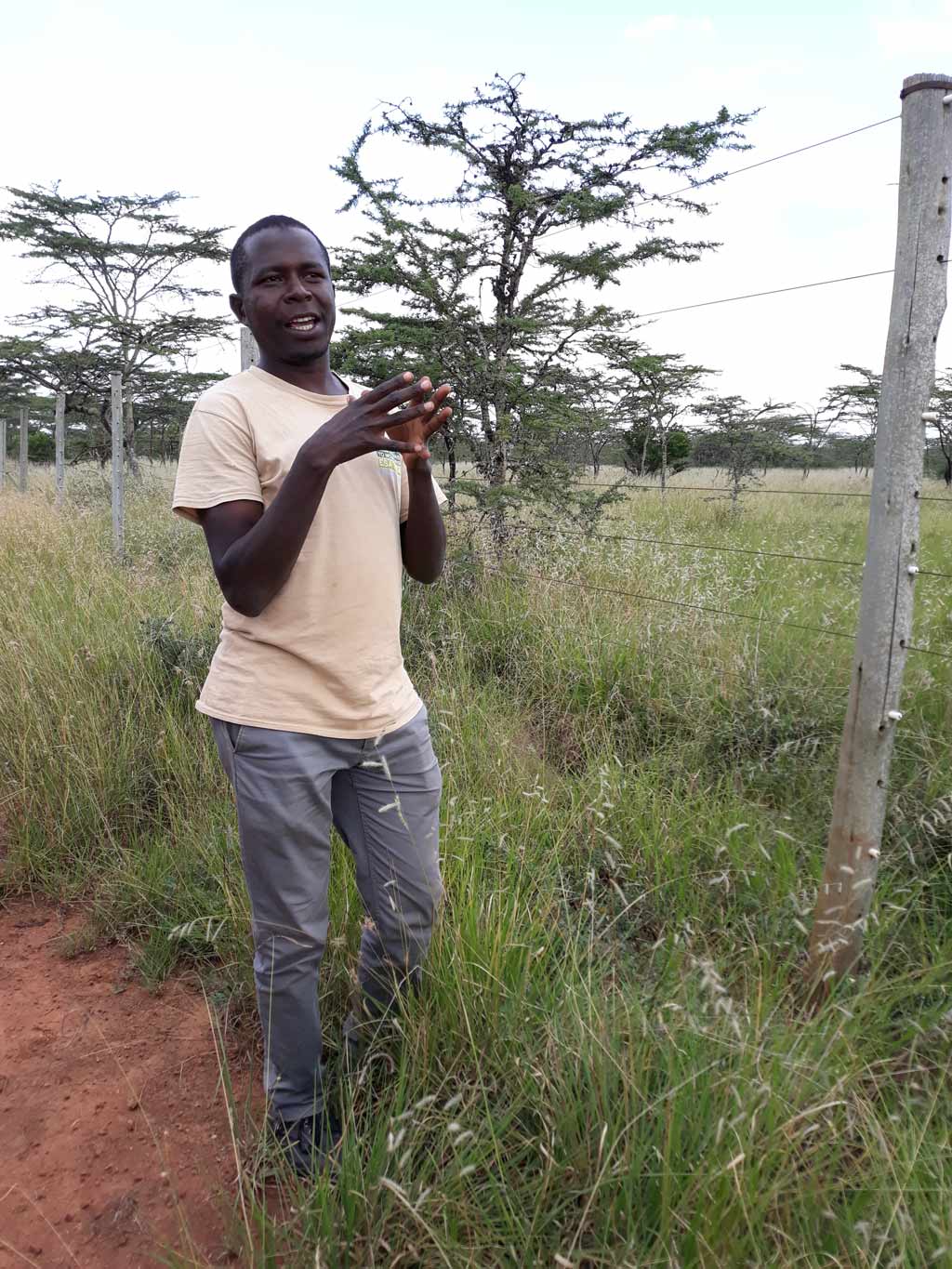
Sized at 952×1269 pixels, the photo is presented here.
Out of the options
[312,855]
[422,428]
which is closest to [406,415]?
[422,428]

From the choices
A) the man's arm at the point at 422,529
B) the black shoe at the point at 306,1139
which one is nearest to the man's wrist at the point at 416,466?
the man's arm at the point at 422,529

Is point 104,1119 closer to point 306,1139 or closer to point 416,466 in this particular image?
point 306,1139

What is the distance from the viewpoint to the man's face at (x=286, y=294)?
5.52ft

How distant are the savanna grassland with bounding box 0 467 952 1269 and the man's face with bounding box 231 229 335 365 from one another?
1273mm

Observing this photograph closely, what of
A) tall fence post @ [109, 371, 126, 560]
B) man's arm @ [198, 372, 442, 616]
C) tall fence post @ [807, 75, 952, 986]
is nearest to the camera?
man's arm @ [198, 372, 442, 616]

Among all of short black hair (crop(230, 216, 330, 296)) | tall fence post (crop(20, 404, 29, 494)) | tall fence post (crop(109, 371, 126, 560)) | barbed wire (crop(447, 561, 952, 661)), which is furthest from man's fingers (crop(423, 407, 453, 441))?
tall fence post (crop(20, 404, 29, 494))

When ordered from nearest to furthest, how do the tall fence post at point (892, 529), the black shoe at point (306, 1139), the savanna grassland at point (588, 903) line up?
1. the savanna grassland at point (588, 903)
2. the black shoe at point (306, 1139)
3. the tall fence post at point (892, 529)

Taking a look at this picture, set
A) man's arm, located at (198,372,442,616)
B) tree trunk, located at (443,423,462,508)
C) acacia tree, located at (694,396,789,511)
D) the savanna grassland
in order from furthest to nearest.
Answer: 1. acacia tree, located at (694,396,789,511)
2. tree trunk, located at (443,423,462,508)
3. man's arm, located at (198,372,442,616)
4. the savanna grassland

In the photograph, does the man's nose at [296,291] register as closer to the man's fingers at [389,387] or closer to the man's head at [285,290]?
the man's head at [285,290]

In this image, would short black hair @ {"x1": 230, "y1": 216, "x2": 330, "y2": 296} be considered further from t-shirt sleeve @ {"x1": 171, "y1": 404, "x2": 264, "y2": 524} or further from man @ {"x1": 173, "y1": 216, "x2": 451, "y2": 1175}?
t-shirt sleeve @ {"x1": 171, "y1": 404, "x2": 264, "y2": 524}

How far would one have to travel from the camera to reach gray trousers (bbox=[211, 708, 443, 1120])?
5.40 ft

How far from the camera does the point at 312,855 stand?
1707 mm

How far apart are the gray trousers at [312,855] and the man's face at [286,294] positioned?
78 cm

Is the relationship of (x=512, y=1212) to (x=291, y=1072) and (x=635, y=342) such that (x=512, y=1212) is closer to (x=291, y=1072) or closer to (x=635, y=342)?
(x=291, y=1072)
